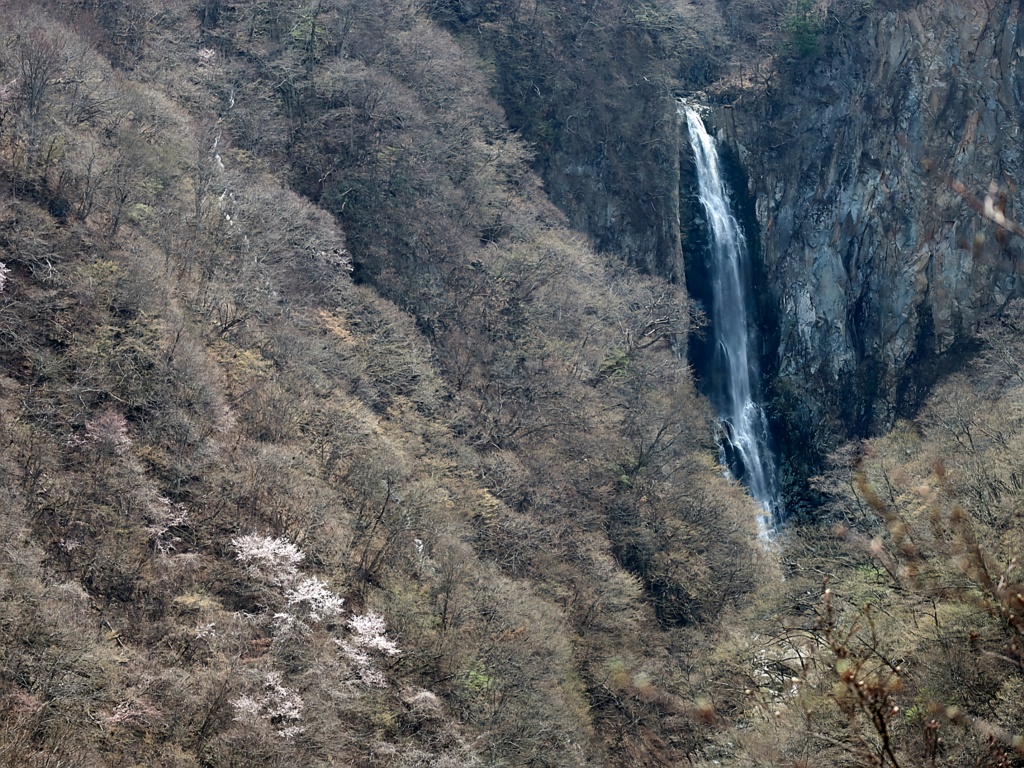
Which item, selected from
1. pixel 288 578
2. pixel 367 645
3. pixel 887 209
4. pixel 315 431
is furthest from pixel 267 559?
pixel 887 209

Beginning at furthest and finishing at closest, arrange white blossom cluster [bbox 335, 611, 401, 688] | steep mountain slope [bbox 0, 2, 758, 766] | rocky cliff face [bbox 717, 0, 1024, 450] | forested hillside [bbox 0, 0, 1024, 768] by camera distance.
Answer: rocky cliff face [bbox 717, 0, 1024, 450]
white blossom cluster [bbox 335, 611, 401, 688]
steep mountain slope [bbox 0, 2, 758, 766]
forested hillside [bbox 0, 0, 1024, 768]

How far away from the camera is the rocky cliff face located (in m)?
41.0

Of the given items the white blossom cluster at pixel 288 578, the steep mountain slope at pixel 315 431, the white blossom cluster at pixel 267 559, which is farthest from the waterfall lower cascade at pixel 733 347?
the white blossom cluster at pixel 267 559

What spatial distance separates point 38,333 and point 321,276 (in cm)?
1156

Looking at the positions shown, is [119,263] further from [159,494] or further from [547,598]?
[547,598]

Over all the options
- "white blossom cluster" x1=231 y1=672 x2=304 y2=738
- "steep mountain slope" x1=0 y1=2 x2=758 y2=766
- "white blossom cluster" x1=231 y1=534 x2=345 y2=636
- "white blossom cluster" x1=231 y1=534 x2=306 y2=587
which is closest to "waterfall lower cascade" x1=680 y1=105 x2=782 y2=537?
"steep mountain slope" x1=0 y1=2 x2=758 y2=766

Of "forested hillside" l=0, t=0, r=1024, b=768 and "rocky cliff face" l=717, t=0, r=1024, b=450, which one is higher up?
"rocky cliff face" l=717, t=0, r=1024, b=450

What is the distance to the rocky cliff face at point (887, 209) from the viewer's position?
4103 cm

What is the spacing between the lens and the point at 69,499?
19359 mm

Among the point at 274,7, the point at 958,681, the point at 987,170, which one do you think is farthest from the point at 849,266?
the point at 958,681

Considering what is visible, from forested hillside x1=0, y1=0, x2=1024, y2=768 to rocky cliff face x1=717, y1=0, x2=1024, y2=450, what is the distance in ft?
10.6

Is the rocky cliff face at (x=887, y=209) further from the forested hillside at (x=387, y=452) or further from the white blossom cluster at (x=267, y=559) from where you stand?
the white blossom cluster at (x=267, y=559)

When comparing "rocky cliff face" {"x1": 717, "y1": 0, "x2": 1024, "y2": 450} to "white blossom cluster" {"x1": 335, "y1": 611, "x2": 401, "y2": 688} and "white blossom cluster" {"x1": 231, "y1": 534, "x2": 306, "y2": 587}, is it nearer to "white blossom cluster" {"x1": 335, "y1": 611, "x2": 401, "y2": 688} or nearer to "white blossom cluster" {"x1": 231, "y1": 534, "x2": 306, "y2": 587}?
"white blossom cluster" {"x1": 335, "y1": 611, "x2": 401, "y2": 688}

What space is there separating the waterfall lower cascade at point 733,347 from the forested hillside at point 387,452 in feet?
6.53
